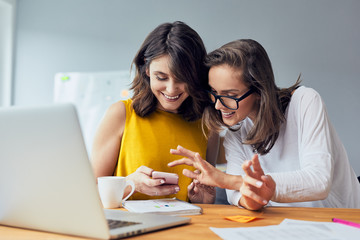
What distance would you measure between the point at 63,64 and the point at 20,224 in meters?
3.52

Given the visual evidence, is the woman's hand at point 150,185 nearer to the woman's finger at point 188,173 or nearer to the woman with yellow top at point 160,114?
the woman's finger at point 188,173

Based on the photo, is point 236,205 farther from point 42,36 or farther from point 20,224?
point 42,36

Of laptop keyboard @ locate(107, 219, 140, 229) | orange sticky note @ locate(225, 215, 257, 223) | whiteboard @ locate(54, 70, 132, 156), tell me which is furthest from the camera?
whiteboard @ locate(54, 70, 132, 156)

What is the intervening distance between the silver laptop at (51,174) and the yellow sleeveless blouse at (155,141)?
30.2 inches

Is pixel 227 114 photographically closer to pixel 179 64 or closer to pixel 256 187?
pixel 179 64

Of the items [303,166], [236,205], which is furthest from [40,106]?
[303,166]

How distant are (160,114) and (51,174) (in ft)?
3.25

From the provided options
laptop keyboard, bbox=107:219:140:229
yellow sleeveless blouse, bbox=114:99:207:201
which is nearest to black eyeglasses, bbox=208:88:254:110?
yellow sleeveless blouse, bbox=114:99:207:201

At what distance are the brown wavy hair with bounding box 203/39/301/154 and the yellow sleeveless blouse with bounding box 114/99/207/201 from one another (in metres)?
0.31

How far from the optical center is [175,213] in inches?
38.9

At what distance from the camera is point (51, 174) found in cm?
68

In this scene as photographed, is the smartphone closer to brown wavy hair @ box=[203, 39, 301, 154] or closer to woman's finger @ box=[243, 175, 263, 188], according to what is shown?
woman's finger @ box=[243, 175, 263, 188]

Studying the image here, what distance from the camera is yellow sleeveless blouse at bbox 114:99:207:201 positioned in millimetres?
1536

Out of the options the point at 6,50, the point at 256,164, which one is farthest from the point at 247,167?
the point at 6,50
